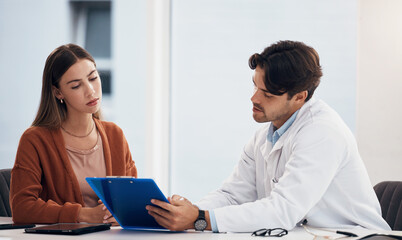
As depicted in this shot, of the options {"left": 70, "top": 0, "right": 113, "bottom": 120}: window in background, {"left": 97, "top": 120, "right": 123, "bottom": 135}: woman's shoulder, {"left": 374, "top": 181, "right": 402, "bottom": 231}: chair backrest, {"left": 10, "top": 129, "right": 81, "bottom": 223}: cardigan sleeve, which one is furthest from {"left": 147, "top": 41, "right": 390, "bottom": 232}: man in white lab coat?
{"left": 70, "top": 0, "right": 113, "bottom": 120}: window in background

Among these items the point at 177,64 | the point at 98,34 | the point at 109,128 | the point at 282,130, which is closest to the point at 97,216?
the point at 109,128

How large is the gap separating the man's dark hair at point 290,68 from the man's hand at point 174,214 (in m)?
0.61

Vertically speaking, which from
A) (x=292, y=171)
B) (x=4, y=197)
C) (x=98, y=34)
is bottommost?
(x=4, y=197)

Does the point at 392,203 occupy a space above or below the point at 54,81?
below

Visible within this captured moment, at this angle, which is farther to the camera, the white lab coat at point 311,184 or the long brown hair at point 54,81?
the long brown hair at point 54,81

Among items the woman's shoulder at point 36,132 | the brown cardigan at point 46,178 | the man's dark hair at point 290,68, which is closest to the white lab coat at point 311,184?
the man's dark hair at point 290,68

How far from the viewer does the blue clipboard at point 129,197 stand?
1757 millimetres

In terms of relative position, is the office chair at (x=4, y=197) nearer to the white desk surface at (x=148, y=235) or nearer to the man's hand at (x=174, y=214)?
the white desk surface at (x=148, y=235)

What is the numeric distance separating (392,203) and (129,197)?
1.22 metres

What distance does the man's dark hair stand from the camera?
2.12 metres

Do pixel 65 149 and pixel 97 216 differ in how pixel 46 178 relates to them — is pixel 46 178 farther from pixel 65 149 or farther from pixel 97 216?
pixel 97 216

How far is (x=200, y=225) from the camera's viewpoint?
1864 mm

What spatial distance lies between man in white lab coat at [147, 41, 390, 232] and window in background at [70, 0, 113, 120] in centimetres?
230

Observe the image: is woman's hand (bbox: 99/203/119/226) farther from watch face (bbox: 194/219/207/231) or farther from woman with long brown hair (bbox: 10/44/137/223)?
watch face (bbox: 194/219/207/231)
